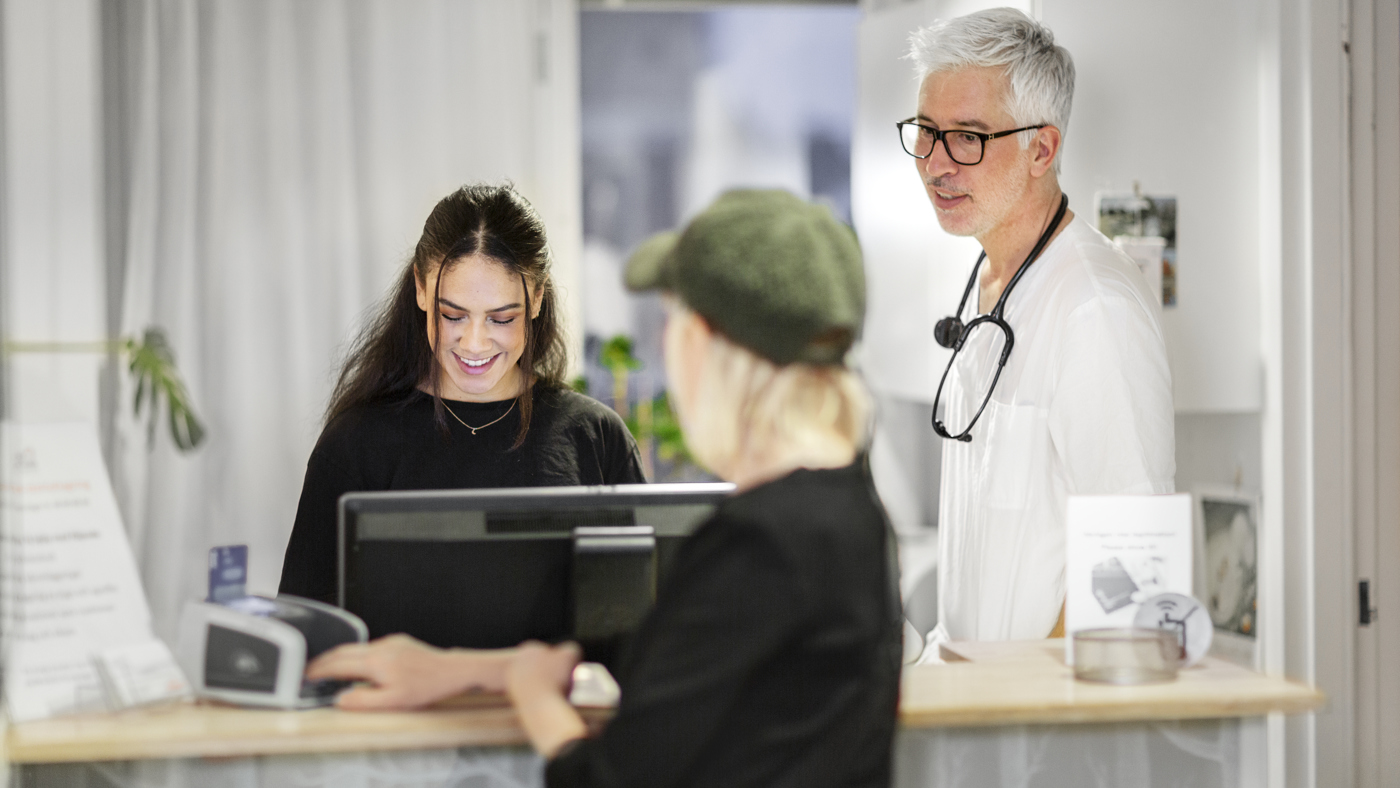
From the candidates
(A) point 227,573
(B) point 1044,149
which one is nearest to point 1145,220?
(B) point 1044,149

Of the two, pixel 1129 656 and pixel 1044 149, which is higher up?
pixel 1044 149

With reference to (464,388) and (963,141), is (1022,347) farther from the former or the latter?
(464,388)

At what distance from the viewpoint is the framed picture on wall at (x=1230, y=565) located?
2.03 metres

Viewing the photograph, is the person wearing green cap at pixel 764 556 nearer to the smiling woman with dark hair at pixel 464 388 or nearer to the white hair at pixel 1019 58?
the smiling woman with dark hair at pixel 464 388

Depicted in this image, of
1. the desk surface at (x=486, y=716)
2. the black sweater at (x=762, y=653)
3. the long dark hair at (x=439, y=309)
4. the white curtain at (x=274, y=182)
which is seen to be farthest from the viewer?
the white curtain at (x=274, y=182)

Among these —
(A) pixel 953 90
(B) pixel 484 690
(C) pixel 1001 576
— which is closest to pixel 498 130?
(A) pixel 953 90

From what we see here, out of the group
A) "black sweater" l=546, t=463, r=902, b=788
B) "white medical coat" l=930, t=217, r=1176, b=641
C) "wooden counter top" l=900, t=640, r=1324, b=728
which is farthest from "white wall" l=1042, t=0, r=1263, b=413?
"black sweater" l=546, t=463, r=902, b=788

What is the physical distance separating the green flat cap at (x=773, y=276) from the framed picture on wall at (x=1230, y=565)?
132 centimetres

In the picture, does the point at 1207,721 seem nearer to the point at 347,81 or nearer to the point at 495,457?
the point at 495,457

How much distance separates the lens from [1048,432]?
5.76ft

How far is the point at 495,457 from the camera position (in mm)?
1738

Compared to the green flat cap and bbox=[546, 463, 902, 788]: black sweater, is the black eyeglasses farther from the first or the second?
bbox=[546, 463, 902, 788]: black sweater

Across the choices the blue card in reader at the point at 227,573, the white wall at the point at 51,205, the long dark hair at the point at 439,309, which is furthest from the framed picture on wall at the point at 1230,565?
the white wall at the point at 51,205

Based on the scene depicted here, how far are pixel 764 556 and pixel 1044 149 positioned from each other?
120 cm
